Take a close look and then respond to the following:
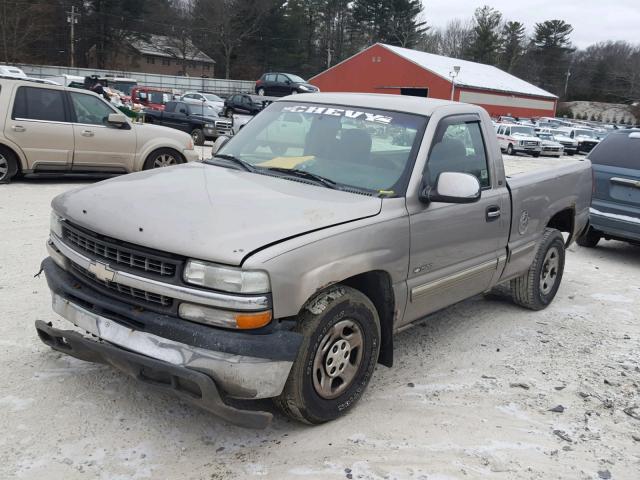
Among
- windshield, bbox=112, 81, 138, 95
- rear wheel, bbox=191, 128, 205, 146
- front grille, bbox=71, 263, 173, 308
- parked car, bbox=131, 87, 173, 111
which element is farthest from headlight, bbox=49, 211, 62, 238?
windshield, bbox=112, 81, 138, 95

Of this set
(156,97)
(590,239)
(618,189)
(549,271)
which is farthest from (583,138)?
(549,271)

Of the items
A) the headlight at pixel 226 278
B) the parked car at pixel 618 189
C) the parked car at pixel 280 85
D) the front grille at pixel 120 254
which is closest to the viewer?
the headlight at pixel 226 278

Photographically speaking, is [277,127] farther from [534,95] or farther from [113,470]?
[534,95]

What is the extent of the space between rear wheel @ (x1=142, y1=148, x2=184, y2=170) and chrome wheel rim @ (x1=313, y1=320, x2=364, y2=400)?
28.0 feet

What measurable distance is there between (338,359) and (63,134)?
847cm

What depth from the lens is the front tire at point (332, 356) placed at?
3.16 m

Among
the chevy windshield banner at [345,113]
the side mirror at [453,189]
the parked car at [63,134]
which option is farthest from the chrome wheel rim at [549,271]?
the parked car at [63,134]

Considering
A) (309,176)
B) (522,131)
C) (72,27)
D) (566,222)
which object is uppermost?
(72,27)

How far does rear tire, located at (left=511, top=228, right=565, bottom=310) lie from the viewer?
5613mm

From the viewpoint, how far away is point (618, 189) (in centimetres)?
811

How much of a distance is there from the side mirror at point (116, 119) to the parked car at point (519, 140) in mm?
21080

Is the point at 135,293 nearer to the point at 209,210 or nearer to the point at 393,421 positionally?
the point at 209,210

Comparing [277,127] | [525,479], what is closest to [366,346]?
[525,479]

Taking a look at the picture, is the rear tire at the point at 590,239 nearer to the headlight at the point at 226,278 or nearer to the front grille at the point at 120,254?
the headlight at the point at 226,278
